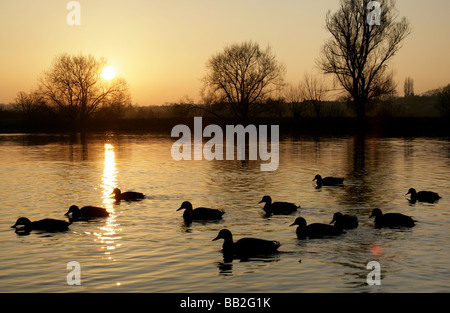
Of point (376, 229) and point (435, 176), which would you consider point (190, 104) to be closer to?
point (435, 176)

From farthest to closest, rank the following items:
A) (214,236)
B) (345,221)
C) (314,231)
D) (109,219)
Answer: (109,219) → (345,221) → (214,236) → (314,231)

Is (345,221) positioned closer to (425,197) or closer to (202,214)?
(202,214)

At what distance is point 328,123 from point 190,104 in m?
18.1

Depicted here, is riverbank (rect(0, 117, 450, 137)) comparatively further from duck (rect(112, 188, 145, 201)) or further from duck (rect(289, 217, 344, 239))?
duck (rect(289, 217, 344, 239))

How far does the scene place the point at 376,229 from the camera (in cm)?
1506

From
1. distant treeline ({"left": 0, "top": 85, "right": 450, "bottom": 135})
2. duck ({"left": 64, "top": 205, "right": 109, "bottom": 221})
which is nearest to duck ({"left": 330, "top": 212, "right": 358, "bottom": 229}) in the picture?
duck ({"left": 64, "top": 205, "right": 109, "bottom": 221})

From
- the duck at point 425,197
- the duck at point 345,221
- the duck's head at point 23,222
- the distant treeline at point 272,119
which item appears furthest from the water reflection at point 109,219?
the distant treeline at point 272,119

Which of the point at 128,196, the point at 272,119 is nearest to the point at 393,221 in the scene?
the point at 128,196

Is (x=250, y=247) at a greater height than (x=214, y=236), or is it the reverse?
(x=250, y=247)

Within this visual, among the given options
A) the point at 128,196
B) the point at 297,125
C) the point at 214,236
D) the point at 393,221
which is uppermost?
the point at 297,125

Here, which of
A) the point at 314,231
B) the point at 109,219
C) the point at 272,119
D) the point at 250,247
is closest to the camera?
the point at 250,247

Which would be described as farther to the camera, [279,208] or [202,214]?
[279,208]

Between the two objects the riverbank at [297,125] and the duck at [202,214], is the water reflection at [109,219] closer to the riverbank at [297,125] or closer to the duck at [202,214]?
the duck at [202,214]
